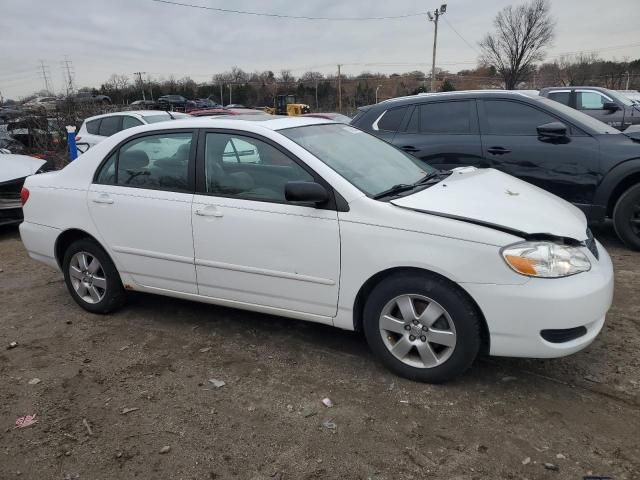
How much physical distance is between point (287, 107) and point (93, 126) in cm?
2290

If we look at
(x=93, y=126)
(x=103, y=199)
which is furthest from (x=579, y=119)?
(x=93, y=126)

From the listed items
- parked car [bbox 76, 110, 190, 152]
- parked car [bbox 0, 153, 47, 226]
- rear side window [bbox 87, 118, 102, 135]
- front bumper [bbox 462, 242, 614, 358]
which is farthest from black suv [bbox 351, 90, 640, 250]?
rear side window [bbox 87, 118, 102, 135]

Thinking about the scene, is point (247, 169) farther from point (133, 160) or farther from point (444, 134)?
point (444, 134)

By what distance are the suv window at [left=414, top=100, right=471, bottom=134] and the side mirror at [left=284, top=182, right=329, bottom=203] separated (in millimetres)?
3546

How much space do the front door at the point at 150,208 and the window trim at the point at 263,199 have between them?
0.07 m

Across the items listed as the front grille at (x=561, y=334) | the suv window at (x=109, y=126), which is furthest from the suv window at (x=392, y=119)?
the suv window at (x=109, y=126)

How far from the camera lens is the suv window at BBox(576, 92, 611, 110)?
40.3ft

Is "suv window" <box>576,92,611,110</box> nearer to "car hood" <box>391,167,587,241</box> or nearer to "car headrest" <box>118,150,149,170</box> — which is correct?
"car hood" <box>391,167,587,241</box>

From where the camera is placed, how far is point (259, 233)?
135 inches

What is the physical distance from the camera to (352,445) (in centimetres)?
266

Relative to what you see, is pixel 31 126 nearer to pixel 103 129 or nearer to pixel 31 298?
pixel 103 129

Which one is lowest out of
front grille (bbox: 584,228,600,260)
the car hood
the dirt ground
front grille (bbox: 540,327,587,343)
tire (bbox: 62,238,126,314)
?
the dirt ground

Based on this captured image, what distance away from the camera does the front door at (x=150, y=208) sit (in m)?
3.81

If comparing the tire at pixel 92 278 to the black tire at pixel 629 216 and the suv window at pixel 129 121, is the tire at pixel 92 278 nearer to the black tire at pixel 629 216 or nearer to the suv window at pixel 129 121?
the black tire at pixel 629 216
